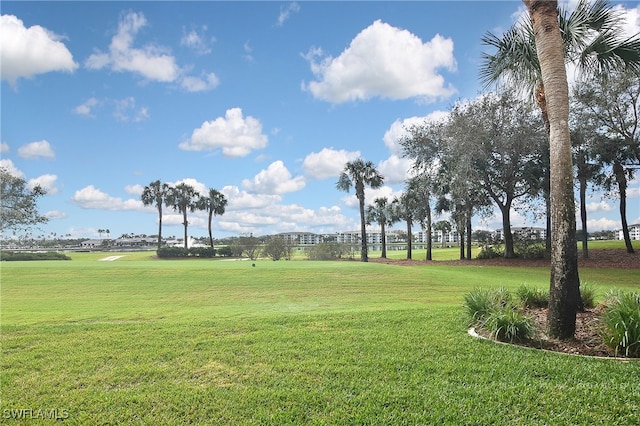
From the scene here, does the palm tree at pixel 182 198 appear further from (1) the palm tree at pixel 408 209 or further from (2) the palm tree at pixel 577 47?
(2) the palm tree at pixel 577 47

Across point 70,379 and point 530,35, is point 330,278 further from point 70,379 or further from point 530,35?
point 70,379

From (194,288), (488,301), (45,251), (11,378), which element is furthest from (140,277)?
(45,251)

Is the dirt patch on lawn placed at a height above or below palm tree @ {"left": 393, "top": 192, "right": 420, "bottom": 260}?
below

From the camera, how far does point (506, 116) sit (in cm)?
2444

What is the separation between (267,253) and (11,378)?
34.4 meters

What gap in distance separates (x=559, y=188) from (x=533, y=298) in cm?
288

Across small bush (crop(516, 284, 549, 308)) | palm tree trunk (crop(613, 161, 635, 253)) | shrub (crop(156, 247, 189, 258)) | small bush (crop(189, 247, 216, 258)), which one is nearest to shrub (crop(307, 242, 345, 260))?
small bush (crop(189, 247, 216, 258))

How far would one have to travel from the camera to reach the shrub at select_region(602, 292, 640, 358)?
516cm

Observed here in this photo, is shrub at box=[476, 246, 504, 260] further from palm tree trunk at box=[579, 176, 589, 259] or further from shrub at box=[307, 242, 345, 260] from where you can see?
shrub at box=[307, 242, 345, 260]

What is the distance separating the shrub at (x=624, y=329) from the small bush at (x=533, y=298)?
7.32 ft

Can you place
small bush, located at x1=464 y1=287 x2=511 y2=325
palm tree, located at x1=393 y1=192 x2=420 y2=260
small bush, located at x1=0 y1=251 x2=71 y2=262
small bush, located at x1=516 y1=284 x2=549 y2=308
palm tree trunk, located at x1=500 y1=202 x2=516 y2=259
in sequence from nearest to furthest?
1. small bush, located at x1=464 y1=287 x2=511 y2=325
2. small bush, located at x1=516 y1=284 x2=549 y2=308
3. palm tree trunk, located at x1=500 y1=202 x2=516 y2=259
4. small bush, located at x1=0 y1=251 x2=71 y2=262
5. palm tree, located at x1=393 y1=192 x2=420 y2=260

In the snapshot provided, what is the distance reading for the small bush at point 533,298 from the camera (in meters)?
7.88

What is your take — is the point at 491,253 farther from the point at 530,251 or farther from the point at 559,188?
the point at 559,188

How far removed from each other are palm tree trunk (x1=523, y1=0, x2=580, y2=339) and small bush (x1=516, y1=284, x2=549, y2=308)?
6.15 feet
